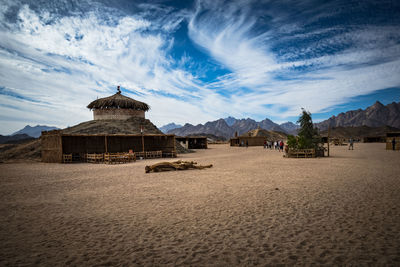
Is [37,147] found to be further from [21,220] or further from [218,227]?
[218,227]

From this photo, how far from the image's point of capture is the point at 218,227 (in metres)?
4.56

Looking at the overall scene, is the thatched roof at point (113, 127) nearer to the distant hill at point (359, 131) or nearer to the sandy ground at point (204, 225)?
the sandy ground at point (204, 225)

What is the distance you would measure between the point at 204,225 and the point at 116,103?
108ft

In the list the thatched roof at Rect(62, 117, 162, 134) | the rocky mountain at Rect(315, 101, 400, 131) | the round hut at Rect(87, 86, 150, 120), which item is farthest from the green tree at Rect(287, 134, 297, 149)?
the rocky mountain at Rect(315, 101, 400, 131)

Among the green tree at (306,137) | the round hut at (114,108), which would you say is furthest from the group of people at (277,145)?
the round hut at (114,108)

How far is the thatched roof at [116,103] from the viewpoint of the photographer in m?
33.4

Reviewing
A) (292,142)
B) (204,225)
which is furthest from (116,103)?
Result: (204,225)

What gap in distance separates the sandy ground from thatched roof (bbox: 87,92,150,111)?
26974mm

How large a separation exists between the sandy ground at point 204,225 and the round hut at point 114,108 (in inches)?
1036

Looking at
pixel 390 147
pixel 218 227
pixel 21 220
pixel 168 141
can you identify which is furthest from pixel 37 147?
pixel 390 147

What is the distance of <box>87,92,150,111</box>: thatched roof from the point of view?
3341 cm

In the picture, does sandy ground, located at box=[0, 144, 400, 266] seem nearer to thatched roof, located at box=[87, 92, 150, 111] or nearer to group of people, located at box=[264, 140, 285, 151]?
group of people, located at box=[264, 140, 285, 151]

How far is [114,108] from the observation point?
33.4 meters

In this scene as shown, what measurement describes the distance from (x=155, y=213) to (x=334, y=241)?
4.17m
